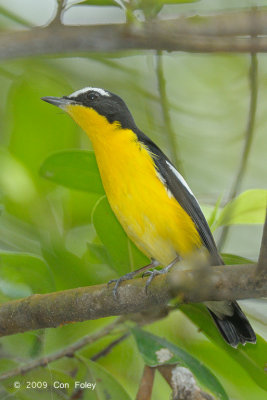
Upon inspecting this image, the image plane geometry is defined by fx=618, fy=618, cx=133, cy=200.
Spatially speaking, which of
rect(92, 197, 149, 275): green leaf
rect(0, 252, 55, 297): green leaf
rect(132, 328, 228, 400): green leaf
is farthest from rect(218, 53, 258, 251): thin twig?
rect(0, 252, 55, 297): green leaf

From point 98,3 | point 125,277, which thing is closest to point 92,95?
point 98,3

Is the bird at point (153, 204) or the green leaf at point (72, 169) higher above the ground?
the green leaf at point (72, 169)

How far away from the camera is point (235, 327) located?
2355 mm

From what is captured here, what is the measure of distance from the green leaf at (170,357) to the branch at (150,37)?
936mm

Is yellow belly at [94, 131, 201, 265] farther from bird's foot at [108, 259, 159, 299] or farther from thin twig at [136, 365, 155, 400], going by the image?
thin twig at [136, 365, 155, 400]

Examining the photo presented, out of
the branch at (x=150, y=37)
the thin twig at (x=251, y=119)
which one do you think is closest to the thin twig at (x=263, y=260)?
the branch at (x=150, y=37)

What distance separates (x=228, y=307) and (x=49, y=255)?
2.49 ft

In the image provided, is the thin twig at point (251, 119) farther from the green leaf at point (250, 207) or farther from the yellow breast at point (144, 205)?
the yellow breast at point (144, 205)

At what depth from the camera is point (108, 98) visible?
280 centimetres

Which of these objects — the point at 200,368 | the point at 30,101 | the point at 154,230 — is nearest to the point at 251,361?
the point at 200,368

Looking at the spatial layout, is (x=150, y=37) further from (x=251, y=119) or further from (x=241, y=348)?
(x=241, y=348)

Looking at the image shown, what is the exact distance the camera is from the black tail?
2223mm

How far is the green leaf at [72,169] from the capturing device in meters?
2.11

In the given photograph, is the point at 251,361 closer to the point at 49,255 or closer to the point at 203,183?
the point at 49,255
